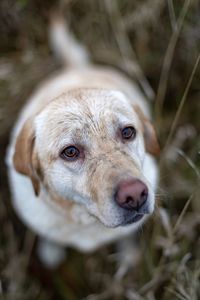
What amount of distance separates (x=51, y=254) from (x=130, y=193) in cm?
161

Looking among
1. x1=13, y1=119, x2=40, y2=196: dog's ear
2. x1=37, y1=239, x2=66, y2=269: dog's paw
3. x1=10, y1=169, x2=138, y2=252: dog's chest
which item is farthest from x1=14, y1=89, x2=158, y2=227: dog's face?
x1=37, y1=239, x2=66, y2=269: dog's paw

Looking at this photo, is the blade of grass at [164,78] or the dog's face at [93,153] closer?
the dog's face at [93,153]

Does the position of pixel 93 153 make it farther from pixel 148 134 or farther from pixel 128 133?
pixel 148 134

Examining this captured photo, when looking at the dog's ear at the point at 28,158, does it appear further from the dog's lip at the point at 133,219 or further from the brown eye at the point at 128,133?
the dog's lip at the point at 133,219

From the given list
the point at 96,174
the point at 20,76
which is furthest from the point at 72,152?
the point at 20,76

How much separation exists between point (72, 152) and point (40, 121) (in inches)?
11.4

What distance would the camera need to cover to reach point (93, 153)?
2.33 m

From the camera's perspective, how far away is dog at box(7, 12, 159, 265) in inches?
85.6

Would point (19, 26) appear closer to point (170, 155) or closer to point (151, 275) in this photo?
point (170, 155)

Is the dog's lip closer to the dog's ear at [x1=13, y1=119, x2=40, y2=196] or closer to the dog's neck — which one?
the dog's neck

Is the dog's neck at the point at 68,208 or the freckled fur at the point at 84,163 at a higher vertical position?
the freckled fur at the point at 84,163

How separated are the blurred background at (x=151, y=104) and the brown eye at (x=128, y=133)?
444 millimetres

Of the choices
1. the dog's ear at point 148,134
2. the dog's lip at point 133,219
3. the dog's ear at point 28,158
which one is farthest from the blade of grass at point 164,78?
the dog's lip at point 133,219

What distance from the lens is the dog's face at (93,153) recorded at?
84.6 inches
